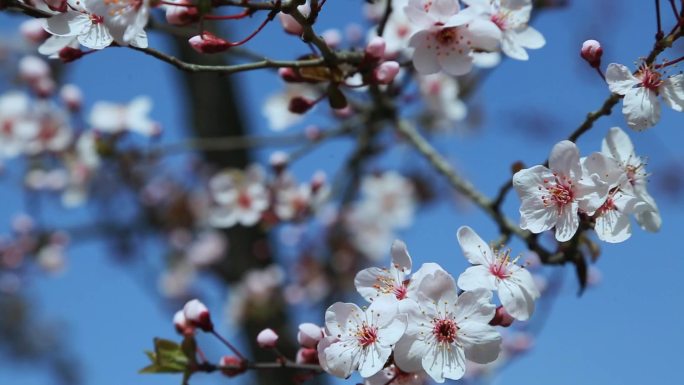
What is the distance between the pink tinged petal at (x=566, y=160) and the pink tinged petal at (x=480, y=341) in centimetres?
31

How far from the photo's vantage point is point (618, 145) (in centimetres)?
144

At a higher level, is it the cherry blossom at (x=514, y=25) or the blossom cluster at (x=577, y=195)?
the cherry blossom at (x=514, y=25)

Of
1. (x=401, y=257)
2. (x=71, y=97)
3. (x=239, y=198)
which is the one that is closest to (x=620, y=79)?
(x=401, y=257)

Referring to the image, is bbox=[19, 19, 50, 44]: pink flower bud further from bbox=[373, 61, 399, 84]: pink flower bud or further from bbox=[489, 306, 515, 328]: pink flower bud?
bbox=[489, 306, 515, 328]: pink flower bud

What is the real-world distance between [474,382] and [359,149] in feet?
3.25

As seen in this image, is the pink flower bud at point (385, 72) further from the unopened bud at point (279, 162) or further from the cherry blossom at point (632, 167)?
the unopened bud at point (279, 162)

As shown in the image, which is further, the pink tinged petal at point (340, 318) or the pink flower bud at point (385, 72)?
the pink flower bud at point (385, 72)

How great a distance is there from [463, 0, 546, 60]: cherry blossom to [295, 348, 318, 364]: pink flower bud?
743 millimetres

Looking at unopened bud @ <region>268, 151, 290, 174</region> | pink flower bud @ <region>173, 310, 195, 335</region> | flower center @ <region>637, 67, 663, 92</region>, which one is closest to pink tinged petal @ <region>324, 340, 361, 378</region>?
pink flower bud @ <region>173, 310, 195, 335</region>

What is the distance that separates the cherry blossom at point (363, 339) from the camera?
1.24 metres

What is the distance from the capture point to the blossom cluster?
51.5 inches

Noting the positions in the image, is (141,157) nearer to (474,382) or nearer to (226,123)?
(226,123)

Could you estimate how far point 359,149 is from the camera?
2.84 metres

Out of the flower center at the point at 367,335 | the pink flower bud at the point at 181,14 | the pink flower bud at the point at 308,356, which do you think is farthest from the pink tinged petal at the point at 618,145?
the pink flower bud at the point at 181,14
